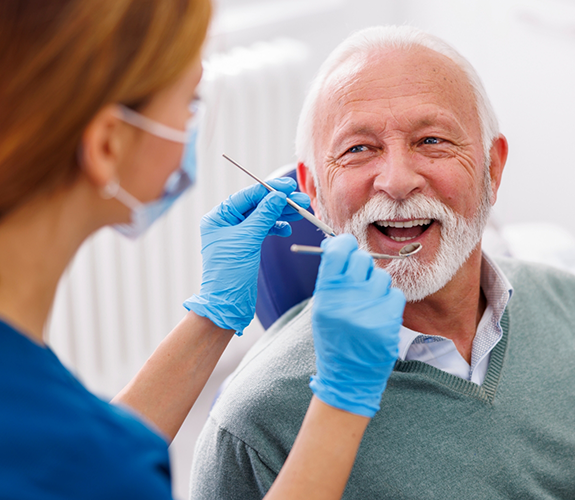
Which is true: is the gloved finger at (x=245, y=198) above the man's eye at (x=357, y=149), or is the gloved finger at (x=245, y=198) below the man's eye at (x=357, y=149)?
below

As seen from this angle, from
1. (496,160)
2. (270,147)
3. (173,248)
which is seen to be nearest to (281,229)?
(496,160)

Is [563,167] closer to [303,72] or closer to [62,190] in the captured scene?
[303,72]

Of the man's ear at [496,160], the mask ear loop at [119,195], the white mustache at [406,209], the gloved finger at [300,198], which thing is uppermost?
the man's ear at [496,160]

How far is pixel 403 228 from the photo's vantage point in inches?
50.8

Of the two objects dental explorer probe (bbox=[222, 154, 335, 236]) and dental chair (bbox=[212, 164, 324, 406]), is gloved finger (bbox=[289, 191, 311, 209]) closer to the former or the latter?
dental explorer probe (bbox=[222, 154, 335, 236])

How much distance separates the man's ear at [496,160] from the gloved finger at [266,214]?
0.47 m

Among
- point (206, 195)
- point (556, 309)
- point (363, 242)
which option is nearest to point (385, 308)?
point (363, 242)

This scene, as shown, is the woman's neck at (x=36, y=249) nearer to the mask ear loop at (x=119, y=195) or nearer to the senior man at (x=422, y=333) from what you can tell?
the mask ear loop at (x=119, y=195)

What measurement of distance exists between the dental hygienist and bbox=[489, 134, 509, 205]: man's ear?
595mm

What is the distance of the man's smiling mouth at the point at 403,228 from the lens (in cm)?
126

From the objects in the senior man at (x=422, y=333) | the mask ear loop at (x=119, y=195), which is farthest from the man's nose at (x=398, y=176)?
the mask ear loop at (x=119, y=195)

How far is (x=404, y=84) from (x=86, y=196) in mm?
745

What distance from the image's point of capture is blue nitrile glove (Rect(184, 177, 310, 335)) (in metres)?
1.26

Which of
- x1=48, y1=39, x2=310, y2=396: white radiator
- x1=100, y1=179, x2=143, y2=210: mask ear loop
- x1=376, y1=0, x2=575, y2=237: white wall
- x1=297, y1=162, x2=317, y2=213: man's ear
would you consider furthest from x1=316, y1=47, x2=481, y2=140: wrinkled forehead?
x1=376, y1=0, x2=575, y2=237: white wall
